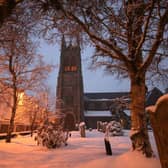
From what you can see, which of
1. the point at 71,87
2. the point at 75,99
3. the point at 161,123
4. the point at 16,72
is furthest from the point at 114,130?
the point at 71,87

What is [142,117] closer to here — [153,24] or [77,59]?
[153,24]

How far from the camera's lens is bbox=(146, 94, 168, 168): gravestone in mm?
2521

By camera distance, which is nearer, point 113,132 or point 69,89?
point 113,132

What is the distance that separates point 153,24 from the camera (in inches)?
356

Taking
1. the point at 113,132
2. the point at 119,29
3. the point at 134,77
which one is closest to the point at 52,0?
the point at 119,29

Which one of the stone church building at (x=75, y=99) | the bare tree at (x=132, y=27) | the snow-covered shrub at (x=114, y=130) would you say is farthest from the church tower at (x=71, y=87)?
the bare tree at (x=132, y=27)

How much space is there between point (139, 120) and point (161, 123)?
5.75m

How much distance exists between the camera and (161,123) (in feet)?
8.55

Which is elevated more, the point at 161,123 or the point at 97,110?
the point at 97,110

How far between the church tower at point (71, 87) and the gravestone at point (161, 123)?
206 feet

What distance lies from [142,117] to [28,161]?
4.24 meters

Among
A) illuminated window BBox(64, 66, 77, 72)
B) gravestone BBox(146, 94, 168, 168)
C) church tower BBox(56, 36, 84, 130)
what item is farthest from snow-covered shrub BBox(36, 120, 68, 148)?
illuminated window BBox(64, 66, 77, 72)

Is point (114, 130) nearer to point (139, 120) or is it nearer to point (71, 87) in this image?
point (139, 120)

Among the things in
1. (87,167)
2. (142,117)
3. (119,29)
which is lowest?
(87,167)
